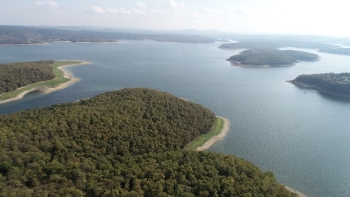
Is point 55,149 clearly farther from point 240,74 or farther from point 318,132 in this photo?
point 240,74

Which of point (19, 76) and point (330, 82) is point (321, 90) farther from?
point (19, 76)

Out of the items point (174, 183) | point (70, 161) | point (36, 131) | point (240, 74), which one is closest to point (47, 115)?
point (36, 131)

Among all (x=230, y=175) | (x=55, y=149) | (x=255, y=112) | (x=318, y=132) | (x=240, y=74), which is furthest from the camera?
(x=240, y=74)

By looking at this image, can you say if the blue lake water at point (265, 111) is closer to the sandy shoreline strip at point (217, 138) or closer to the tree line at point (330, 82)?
the sandy shoreline strip at point (217, 138)

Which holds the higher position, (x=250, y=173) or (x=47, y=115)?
(x=47, y=115)

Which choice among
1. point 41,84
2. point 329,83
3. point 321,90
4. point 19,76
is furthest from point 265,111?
point 19,76

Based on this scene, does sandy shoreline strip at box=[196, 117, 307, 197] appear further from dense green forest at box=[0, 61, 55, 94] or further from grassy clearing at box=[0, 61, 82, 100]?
dense green forest at box=[0, 61, 55, 94]
